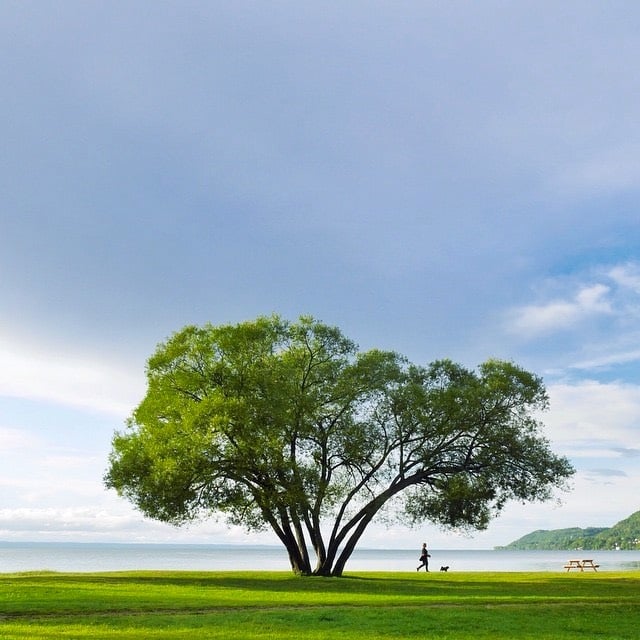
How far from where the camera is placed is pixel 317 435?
45.7 m

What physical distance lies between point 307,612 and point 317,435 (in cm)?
2320

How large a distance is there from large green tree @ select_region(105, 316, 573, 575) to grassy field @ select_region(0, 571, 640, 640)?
24.0 feet

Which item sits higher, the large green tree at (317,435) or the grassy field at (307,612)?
the large green tree at (317,435)

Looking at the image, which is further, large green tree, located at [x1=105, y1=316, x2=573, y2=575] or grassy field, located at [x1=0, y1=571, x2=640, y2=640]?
large green tree, located at [x1=105, y1=316, x2=573, y2=575]

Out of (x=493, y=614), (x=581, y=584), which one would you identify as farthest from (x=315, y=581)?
(x=493, y=614)

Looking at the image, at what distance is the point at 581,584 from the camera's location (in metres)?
39.7

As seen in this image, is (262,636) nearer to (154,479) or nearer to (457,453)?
(154,479)

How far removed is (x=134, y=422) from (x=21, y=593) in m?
18.2

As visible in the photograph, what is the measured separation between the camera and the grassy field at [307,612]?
58.8 feet

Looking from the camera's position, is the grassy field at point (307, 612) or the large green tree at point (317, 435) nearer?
the grassy field at point (307, 612)

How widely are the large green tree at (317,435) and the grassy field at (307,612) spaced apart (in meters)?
7.31

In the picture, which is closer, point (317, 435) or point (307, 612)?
point (307, 612)

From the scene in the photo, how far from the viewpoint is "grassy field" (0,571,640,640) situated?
17.9 metres

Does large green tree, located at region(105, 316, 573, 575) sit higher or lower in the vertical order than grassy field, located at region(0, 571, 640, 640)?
higher
